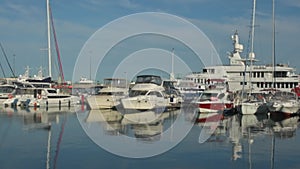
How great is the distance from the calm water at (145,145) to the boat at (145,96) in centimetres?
1044

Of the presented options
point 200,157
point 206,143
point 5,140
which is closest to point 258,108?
point 206,143

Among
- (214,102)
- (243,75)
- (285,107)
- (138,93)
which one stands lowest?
(285,107)

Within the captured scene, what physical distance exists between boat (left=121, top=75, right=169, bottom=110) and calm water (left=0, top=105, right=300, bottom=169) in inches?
411

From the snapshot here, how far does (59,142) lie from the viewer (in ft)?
58.9

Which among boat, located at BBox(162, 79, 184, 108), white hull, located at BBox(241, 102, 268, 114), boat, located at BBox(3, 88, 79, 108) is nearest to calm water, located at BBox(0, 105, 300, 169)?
white hull, located at BBox(241, 102, 268, 114)

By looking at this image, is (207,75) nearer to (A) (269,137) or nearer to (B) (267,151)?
(A) (269,137)

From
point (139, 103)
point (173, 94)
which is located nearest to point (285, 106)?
point (139, 103)

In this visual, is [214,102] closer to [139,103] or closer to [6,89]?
[139,103]

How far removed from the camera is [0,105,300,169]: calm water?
13.6 m

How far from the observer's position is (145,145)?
57.0ft

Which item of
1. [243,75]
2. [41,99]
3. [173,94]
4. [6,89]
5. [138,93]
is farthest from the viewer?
[6,89]

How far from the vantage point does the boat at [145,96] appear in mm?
36469

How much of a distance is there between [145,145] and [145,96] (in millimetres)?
19913

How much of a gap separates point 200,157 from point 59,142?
7077 millimetres
